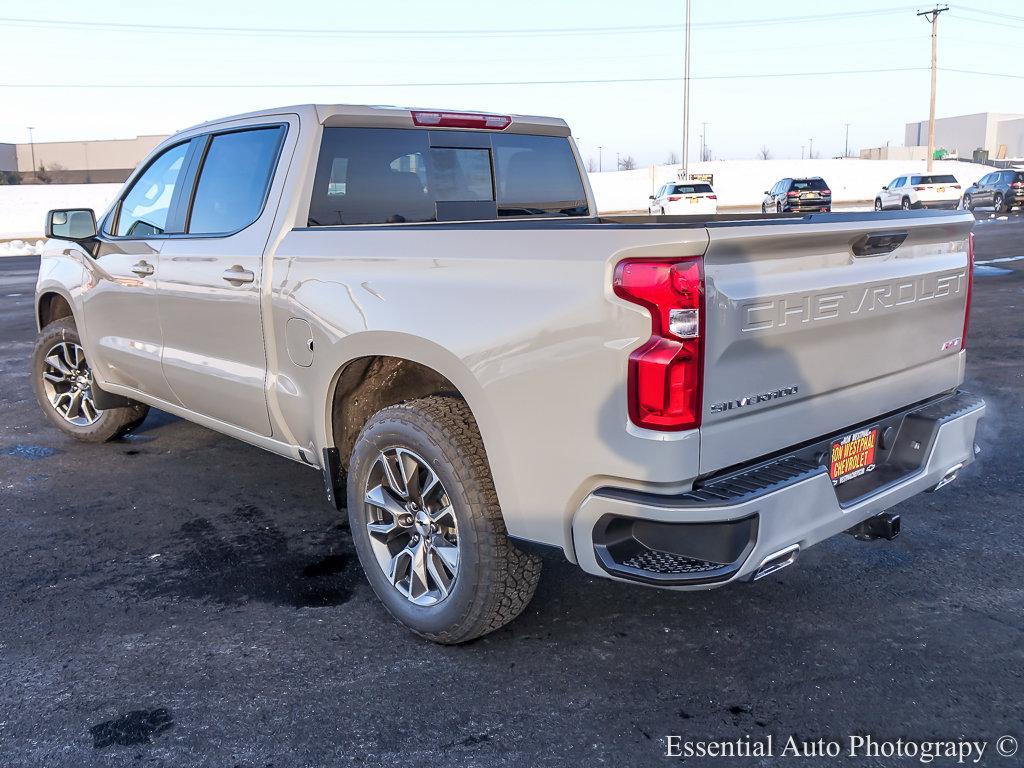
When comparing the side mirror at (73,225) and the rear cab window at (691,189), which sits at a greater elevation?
the side mirror at (73,225)

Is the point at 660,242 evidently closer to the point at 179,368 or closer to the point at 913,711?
the point at 913,711

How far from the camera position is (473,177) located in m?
4.73

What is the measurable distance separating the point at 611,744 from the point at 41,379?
528 cm

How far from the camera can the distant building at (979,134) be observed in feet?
426

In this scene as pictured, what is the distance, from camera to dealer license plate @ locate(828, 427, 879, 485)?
3.14 meters

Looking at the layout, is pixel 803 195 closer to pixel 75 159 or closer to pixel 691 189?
pixel 691 189

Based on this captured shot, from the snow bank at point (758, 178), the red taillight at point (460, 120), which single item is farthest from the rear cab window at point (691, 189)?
the red taillight at point (460, 120)

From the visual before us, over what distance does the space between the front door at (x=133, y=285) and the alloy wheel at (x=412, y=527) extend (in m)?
1.98

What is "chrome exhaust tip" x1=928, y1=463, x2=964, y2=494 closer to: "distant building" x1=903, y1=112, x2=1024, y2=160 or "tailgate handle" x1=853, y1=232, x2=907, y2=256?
"tailgate handle" x1=853, y1=232, x2=907, y2=256

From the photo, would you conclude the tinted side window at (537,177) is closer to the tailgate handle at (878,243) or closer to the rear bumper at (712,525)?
the tailgate handle at (878,243)

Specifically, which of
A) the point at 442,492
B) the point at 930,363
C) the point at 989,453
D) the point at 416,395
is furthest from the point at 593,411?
Result: the point at 989,453

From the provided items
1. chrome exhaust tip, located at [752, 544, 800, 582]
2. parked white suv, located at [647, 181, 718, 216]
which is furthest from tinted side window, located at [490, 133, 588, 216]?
parked white suv, located at [647, 181, 718, 216]

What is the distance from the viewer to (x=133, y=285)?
4996mm

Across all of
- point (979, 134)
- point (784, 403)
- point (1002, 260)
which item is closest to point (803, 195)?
point (1002, 260)
